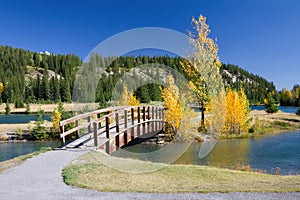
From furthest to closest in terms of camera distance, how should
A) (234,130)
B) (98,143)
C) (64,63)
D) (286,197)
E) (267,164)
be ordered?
(64,63)
(234,130)
(267,164)
(98,143)
(286,197)

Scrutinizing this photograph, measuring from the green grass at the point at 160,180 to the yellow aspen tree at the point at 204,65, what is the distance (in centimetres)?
1349

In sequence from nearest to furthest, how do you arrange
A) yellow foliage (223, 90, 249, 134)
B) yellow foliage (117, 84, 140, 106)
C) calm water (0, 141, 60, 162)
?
calm water (0, 141, 60, 162), yellow foliage (117, 84, 140, 106), yellow foliage (223, 90, 249, 134)

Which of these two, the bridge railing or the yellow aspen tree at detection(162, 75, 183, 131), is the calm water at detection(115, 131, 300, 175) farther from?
the bridge railing

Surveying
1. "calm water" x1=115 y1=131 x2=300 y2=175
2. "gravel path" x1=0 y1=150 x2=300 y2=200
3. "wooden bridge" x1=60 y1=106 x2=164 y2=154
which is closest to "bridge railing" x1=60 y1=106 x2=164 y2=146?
"wooden bridge" x1=60 y1=106 x2=164 y2=154

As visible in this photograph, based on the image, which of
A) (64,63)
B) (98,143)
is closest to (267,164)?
(98,143)

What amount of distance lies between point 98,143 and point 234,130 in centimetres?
3039

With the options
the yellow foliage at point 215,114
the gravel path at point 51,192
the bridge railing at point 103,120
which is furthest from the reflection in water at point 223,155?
the gravel path at point 51,192

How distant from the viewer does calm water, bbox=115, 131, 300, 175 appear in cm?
2039

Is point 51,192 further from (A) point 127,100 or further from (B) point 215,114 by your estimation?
(A) point 127,100

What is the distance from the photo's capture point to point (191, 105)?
93.0 feet

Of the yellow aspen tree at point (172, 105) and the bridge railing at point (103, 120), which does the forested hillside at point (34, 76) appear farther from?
the bridge railing at point (103, 120)

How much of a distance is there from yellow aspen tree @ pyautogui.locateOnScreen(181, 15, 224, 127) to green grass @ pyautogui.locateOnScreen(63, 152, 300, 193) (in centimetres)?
1349

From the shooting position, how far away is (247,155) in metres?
25.0

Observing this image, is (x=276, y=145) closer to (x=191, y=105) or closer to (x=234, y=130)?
(x=234, y=130)
